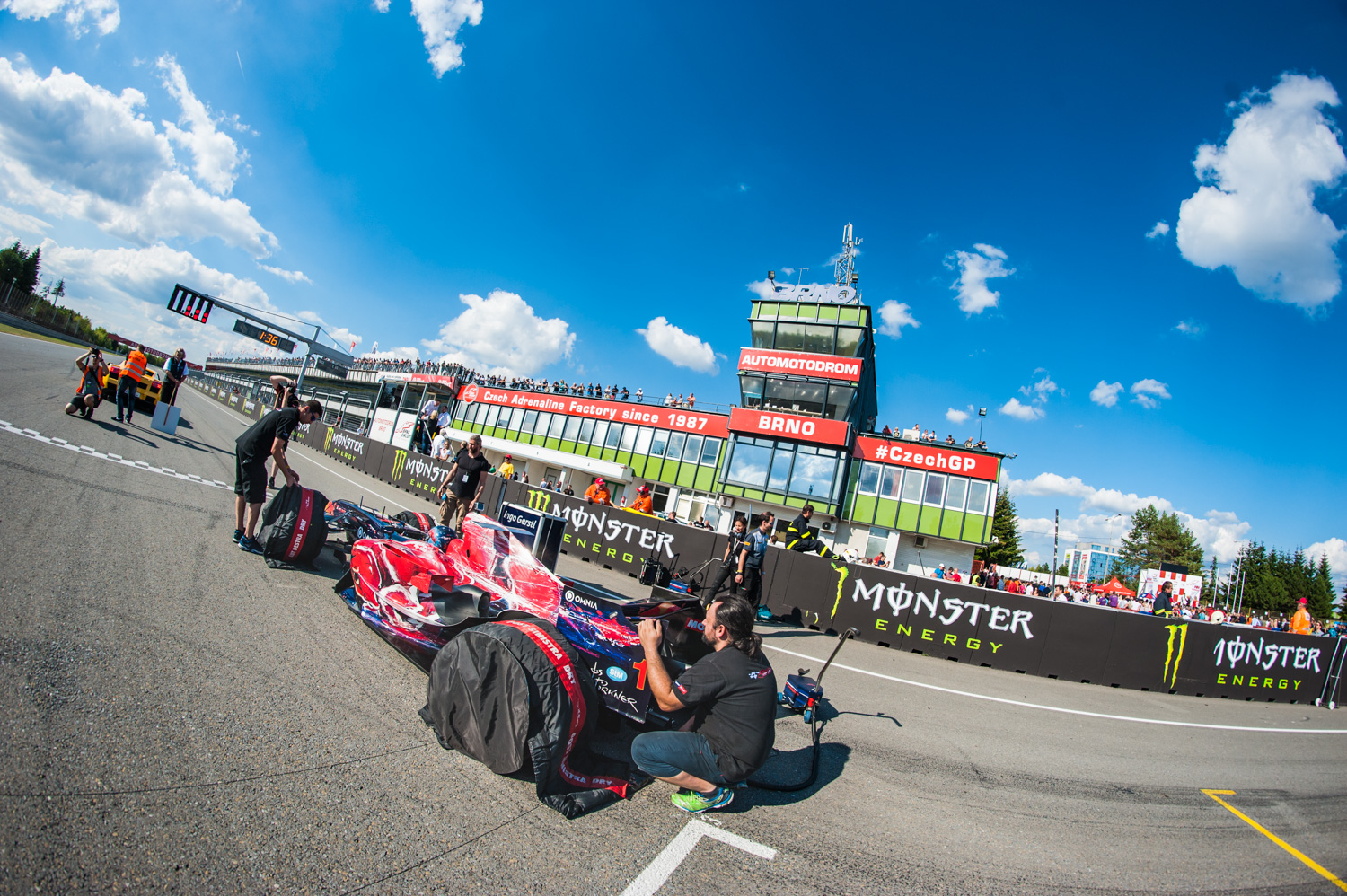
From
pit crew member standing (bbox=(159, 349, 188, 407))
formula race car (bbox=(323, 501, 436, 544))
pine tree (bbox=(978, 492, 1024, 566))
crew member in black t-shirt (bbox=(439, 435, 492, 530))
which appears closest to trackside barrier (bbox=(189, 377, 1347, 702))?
crew member in black t-shirt (bbox=(439, 435, 492, 530))

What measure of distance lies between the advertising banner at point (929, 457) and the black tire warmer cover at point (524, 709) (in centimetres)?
2349

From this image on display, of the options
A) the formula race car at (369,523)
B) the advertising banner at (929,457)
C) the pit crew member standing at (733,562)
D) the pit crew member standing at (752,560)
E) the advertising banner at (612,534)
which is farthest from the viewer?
Result: the advertising banner at (929,457)

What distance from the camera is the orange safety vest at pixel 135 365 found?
1253 centimetres

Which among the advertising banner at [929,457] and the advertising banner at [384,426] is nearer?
the advertising banner at [929,457]

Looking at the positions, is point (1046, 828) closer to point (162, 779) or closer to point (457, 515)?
point (162, 779)

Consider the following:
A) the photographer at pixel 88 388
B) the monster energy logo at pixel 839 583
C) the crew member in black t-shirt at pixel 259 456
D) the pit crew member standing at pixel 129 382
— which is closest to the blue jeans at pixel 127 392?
the pit crew member standing at pixel 129 382

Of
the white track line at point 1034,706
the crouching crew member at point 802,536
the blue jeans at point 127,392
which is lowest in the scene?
the white track line at point 1034,706

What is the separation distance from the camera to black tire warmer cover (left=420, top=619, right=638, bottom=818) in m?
2.73

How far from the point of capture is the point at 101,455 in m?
8.61

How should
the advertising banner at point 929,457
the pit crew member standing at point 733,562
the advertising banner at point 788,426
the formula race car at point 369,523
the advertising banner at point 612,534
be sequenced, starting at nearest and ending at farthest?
the formula race car at point 369,523, the pit crew member standing at point 733,562, the advertising banner at point 612,534, the advertising banner at point 929,457, the advertising banner at point 788,426

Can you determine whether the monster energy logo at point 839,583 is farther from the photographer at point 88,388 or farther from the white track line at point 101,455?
the photographer at point 88,388

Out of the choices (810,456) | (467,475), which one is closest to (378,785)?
(467,475)

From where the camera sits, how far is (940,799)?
12.4 ft

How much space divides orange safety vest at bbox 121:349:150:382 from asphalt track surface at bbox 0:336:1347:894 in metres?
7.92
